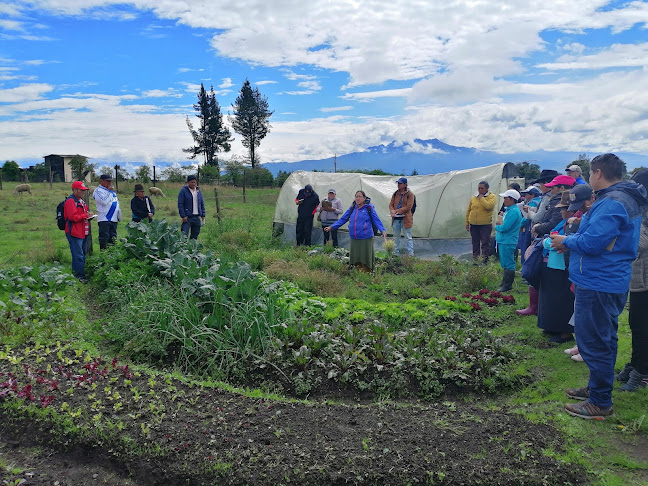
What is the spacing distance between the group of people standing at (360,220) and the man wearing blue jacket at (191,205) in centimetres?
266

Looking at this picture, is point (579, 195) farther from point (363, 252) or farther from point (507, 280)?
point (363, 252)

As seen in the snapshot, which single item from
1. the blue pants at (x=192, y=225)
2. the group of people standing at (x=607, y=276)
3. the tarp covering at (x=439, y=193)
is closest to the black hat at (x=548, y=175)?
the tarp covering at (x=439, y=193)

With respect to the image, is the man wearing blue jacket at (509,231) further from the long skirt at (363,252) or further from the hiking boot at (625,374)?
the hiking boot at (625,374)

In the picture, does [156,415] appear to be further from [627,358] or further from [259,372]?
[627,358]

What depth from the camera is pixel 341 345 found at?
16.7 ft

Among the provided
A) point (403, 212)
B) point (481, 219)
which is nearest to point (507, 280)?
point (481, 219)

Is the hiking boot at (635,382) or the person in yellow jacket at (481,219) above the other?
the person in yellow jacket at (481,219)

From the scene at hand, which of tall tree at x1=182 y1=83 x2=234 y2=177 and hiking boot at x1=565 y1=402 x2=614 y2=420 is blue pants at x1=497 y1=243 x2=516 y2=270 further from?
tall tree at x1=182 y1=83 x2=234 y2=177

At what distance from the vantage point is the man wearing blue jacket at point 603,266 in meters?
3.78

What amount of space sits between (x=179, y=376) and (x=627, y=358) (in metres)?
4.50

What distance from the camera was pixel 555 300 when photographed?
227 inches

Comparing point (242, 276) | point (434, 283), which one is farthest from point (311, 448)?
point (434, 283)

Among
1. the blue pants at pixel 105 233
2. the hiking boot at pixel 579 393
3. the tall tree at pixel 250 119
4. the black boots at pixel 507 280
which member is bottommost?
the hiking boot at pixel 579 393

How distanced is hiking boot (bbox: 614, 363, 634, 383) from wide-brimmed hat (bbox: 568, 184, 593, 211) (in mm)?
1583
